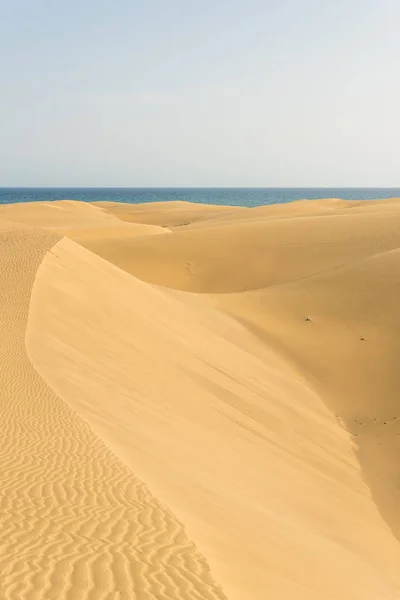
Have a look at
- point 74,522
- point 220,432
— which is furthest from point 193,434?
point 74,522

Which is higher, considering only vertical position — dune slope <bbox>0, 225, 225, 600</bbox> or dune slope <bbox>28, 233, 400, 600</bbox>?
dune slope <bbox>0, 225, 225, 600</bbox>

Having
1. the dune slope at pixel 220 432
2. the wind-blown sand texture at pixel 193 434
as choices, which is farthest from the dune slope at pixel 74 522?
the dune slope at pixel 220 432

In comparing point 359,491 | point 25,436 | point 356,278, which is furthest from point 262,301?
point 25,436

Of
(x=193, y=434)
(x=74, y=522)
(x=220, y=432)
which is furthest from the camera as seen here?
(x=220, y=432)

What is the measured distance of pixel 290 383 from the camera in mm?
15445

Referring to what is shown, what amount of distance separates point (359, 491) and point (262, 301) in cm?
1060

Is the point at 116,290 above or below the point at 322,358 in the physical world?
above

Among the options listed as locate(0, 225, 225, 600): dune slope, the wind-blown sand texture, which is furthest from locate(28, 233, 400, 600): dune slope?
locate(0, 225, 225, 600): dune slope

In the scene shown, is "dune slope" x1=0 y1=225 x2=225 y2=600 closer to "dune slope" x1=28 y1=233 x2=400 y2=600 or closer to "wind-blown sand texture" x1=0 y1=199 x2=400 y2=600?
"wind-blown sand texture" x1=0 y1=199 x2=400 y2=600

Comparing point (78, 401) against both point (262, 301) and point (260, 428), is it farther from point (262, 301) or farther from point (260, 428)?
point (262, 301)

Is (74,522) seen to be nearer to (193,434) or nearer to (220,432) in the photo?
(193,434)

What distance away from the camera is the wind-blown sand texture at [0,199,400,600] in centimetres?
527

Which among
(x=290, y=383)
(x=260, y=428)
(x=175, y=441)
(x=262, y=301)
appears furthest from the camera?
(x=262, y=301)

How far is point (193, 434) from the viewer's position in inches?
398
